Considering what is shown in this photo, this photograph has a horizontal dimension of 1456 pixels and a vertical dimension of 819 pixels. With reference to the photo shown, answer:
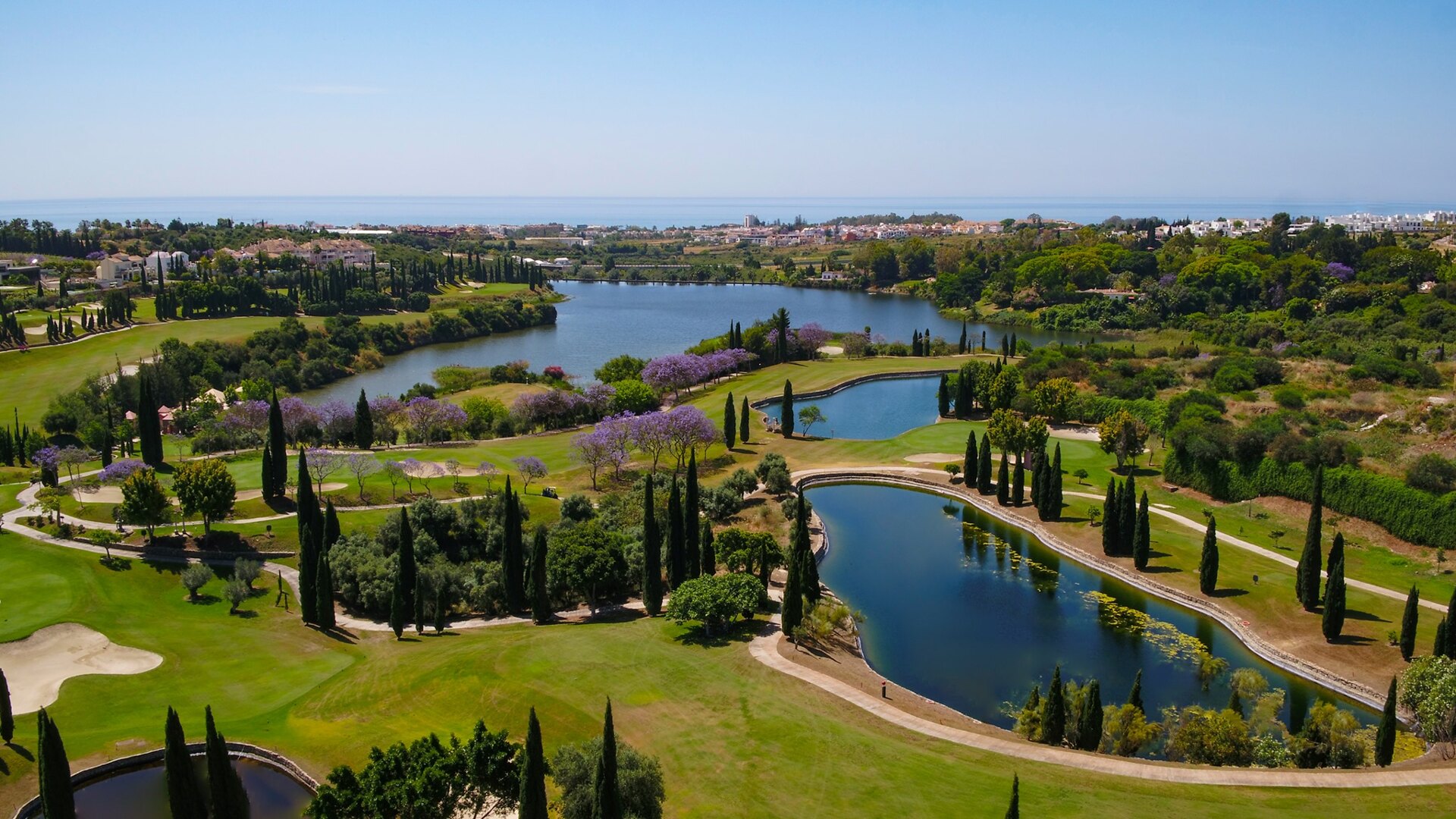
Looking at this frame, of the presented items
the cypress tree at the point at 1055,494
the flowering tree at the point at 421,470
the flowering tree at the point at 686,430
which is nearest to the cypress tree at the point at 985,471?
the cypress tree at the point at 1055,494

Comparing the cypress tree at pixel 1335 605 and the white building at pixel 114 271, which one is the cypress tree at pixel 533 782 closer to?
the cypress tree at pixel 1335 605

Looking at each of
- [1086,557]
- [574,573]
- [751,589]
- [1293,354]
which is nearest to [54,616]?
[574,573]

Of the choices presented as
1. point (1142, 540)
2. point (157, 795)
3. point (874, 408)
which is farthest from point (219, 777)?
point (874, 408)

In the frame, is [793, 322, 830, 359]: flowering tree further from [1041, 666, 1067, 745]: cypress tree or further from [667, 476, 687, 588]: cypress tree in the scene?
[1041, 666, 1067, 745]: cypress tree

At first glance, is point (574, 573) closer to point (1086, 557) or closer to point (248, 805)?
point (248, 805)

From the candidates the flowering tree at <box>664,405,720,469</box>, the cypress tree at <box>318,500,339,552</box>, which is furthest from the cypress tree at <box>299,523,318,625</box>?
the flowering tree at <box>664,405,720,469</box>

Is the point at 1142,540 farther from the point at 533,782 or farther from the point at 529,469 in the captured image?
the point at 533,782
